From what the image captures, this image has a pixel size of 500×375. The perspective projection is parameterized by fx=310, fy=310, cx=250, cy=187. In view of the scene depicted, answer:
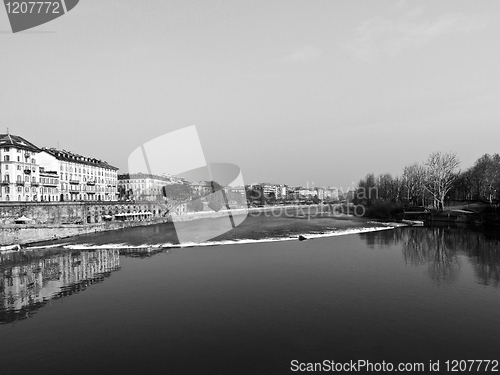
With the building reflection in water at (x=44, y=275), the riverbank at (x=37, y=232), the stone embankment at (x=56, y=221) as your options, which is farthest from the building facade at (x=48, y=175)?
Result: the building reflection in water at (x=44, y=275)

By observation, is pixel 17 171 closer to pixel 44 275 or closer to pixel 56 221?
pixel 56 221

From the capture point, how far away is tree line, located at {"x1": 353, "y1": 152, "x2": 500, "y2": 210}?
227 feet

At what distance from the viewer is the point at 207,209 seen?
374 ft

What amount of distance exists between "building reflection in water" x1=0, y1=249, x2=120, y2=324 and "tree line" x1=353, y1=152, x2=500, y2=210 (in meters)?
66.4

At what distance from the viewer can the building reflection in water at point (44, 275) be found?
683 inches

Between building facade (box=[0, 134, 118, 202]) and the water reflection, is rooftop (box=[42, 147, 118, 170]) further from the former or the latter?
the water reflection

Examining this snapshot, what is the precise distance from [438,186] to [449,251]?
43.9 metres

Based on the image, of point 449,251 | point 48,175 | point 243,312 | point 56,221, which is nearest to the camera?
point 243,312

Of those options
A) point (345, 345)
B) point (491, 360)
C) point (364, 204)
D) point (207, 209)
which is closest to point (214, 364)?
point (345, 345)

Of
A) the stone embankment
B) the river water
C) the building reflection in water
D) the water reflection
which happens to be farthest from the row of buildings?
the water reflection

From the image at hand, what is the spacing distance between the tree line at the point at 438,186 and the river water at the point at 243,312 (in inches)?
1799

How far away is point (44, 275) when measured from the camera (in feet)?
77.9

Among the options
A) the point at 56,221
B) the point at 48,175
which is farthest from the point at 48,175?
the point at 56,221

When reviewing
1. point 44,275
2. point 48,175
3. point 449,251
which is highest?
point 48,175
